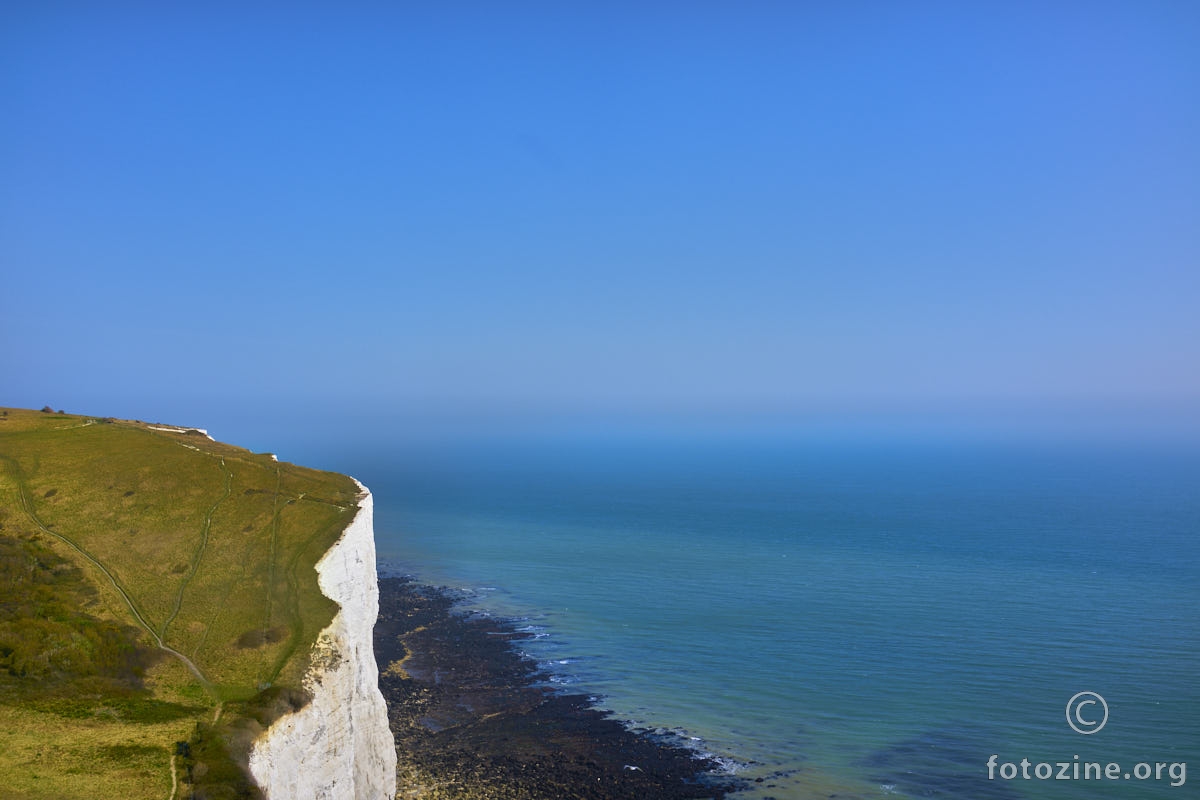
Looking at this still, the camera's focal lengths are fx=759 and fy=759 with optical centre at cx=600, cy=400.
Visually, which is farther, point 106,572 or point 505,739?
point 505,739

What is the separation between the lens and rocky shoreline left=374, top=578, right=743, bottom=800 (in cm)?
3928

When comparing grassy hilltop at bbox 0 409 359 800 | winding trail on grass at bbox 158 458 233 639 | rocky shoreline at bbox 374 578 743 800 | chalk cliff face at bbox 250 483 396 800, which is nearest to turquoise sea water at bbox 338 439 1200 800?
rocky shoreline at bbox 374 578 743 800

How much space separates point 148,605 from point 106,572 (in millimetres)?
4162

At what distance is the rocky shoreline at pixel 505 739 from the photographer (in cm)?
3928

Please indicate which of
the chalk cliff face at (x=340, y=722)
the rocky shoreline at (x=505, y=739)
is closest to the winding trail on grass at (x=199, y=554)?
the chalk cliff face at (x=340, y=722)

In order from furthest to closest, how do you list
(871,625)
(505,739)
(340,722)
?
1. (871,625)
2. (505,739)
3. (340,722)

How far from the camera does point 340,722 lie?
29891 millimetres

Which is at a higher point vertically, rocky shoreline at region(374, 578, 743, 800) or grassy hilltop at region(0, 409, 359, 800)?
grassy hilltop at region(0, 409, 359, 800)

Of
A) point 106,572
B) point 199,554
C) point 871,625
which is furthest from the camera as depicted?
point 871,625

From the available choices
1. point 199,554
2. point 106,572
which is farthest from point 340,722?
point 106,572

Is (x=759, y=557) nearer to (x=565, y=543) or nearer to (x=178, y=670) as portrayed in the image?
(x=565, y=543)

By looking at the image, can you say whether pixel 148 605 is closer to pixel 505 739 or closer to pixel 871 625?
pixel 505 739

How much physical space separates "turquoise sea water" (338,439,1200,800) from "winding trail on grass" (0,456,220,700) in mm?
27170

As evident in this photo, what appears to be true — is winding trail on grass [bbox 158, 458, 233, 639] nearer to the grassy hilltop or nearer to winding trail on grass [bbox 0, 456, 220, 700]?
the grassy hilltop
